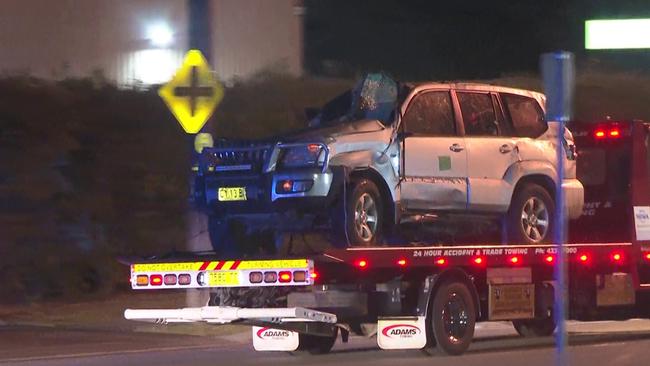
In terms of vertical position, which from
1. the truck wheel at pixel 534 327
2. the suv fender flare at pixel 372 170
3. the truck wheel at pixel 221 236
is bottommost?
the truck wheel at pixel 534 327

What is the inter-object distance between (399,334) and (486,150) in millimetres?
2339

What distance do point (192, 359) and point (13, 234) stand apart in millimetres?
7197

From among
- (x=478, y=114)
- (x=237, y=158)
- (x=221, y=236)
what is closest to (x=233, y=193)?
(x=237, y=158)

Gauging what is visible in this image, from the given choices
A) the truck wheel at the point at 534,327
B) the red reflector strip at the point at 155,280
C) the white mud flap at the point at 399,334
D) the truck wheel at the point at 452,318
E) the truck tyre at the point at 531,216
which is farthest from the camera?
the truck wheel at the point at 534,327

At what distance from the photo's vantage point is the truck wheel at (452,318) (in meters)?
14.2

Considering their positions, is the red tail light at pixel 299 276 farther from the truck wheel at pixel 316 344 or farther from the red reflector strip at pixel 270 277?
the truck wheel at pixel 316 344

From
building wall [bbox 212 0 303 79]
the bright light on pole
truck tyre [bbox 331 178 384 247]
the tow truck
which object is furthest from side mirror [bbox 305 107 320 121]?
building wall [bbox 212 0 303 79]

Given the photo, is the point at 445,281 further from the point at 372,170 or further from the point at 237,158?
the point at 237,158

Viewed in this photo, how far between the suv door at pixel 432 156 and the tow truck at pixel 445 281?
55 cm

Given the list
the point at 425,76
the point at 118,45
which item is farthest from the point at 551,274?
the point at 425,76

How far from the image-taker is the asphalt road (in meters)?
14.6

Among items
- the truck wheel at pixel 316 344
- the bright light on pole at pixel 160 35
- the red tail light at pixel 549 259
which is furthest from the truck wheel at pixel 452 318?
the bright light on pole at pixel 160 35

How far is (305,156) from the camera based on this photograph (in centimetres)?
1323

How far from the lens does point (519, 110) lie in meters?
15.4
